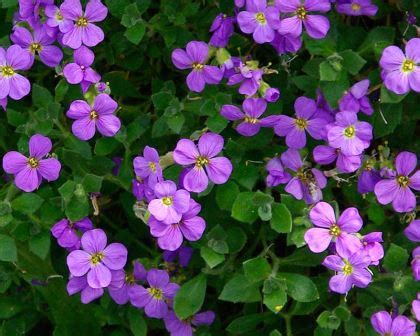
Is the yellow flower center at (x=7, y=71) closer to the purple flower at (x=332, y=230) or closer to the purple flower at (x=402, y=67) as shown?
the purple flower at (x=332, y=230)

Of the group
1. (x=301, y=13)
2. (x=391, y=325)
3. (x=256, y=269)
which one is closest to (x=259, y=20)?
(x=301, y=13)

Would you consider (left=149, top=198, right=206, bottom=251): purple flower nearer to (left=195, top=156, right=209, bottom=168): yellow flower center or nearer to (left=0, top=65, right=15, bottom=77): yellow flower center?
(left=195, top=156, right=209, bottom=168): yellow flower center

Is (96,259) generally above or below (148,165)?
below

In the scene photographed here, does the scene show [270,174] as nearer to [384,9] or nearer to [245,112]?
[245,112]

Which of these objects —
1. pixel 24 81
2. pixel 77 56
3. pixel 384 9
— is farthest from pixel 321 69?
pixel 24 81

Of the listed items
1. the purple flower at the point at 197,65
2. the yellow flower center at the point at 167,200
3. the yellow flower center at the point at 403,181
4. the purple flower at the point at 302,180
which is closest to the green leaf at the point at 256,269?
the purple flower at the point at 302,180

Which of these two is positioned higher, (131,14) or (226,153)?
(131,14)

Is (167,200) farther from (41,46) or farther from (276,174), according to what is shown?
(41,46)
